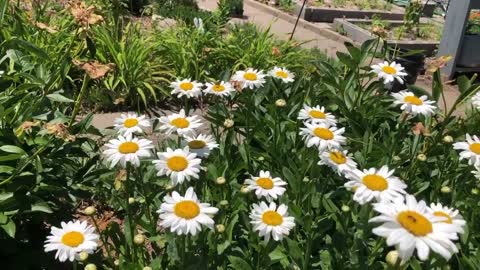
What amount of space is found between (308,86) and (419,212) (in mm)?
1398

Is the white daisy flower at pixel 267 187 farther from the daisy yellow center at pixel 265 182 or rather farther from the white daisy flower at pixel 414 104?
the white daisy flower at pixel 414 104

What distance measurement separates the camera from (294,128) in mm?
2381

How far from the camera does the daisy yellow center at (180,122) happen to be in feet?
6.19

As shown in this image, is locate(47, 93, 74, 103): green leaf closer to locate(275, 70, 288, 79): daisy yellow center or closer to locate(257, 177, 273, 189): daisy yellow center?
locate(257, 177, 273, 189): daisy yellow center

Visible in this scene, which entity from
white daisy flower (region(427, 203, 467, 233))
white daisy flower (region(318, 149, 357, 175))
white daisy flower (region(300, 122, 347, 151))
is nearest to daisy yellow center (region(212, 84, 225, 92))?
white daisy flower (region(300, 122, 347, 151))

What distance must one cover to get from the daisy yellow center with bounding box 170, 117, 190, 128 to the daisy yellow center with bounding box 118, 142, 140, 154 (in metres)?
0.22

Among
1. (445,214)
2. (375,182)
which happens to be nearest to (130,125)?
(375,182)

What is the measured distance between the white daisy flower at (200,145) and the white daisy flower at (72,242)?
46 cm

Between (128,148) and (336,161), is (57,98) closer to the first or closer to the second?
(128,148)

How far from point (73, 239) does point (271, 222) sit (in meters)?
0.57

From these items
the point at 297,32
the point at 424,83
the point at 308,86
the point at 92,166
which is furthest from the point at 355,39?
the point at 92,166

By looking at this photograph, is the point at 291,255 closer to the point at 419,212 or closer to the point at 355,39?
the point at 419,212

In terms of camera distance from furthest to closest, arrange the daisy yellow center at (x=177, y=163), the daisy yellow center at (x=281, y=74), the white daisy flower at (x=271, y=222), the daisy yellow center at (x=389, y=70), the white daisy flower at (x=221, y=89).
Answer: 1. the daisy yellow center at (x=281, y=74)
2. the daisy yellow center at (x=389, y=70)
3. the white daisy flower at (x=221, y=89)
4. the daisy yellow center at (x=177, y=163)
5. the white daisy flower at (x=271, y=222)

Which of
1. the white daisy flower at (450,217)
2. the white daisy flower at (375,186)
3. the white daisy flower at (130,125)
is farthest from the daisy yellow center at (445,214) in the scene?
the white daisy flower at (130,125)
